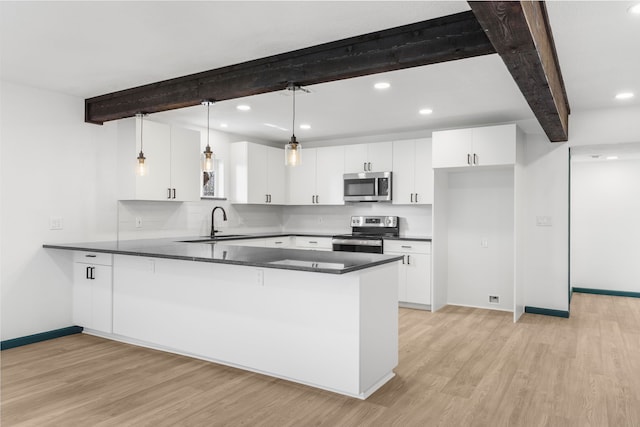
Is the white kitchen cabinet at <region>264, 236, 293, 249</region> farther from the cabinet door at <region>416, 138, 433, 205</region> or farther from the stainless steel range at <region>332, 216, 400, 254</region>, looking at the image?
the cabinet door at <region>416, 138, 433, 205</region>

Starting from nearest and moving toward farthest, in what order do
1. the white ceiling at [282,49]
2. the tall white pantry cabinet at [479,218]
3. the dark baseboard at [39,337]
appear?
1. the white ceiling at [282,49]
2. the dark baseboard at [39,337]
3. the tall white pantry cabinet at [479,218]

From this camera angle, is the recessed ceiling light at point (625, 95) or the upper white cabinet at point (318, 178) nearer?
the recessed ceiling light at point (625, 95)

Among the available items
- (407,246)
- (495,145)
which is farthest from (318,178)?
(495,145)

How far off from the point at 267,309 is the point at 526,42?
239 centimetres

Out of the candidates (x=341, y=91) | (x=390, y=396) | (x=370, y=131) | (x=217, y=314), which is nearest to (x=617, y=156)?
(x=370, y=131)

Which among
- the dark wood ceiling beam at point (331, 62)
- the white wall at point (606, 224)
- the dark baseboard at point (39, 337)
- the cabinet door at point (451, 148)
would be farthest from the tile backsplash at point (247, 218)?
the white wall at point (606, 224)

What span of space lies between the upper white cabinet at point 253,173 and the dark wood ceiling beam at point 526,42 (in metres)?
3.94

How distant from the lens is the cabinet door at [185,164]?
17.2ft

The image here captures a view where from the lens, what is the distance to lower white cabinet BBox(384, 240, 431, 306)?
563 cm

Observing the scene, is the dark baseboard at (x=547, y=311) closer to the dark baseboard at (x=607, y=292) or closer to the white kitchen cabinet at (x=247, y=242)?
the dark baseboard at (x=607, y=292)

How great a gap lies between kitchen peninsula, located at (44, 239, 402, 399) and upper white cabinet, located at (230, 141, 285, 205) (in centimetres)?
246

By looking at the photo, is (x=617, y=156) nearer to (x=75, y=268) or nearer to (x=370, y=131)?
(x=370, y=131)

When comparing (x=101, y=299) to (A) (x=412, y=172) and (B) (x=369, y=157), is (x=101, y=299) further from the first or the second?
(A) (x=412, y=172)

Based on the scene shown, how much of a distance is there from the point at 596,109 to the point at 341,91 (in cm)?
304
